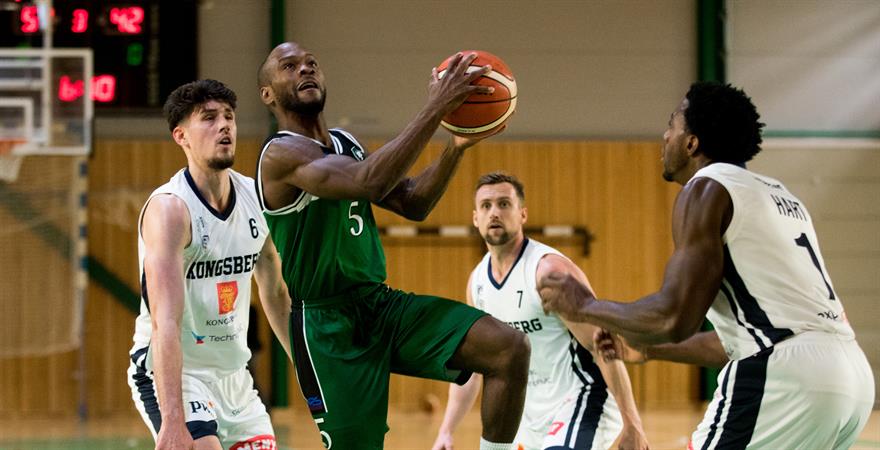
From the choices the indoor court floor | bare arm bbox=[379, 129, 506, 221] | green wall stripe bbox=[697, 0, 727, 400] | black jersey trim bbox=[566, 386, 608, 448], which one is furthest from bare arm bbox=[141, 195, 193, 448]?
green wall stripe bbox=[697, 0, 727, 400]

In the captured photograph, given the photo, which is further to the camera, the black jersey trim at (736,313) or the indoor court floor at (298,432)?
the indoor court floor at (298,432)

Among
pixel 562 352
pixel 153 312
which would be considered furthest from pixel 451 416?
pixel 153 312

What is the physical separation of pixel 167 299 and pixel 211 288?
Answer: 44 centimetres

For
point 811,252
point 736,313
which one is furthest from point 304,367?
point 811,252

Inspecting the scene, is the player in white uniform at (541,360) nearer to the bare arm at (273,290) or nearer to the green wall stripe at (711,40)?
the bare arm at (273,290)

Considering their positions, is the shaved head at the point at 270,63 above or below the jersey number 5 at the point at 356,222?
above

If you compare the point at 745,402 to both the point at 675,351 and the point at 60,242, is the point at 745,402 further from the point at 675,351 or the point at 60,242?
the point at 60,242

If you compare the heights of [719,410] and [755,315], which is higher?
[755,315]

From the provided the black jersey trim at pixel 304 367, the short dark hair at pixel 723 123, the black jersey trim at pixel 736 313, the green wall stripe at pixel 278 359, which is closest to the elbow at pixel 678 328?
the black jersey trim at pixel 736 313

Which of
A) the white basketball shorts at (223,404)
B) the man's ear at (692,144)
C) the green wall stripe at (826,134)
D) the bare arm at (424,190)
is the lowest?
the white basketball shorts at (223,404)

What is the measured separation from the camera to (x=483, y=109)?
4.32 metres

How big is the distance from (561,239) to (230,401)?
9293 millimetres

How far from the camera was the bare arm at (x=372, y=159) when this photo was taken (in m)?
4.06

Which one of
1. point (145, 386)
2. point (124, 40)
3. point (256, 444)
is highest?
point (124, 40)
